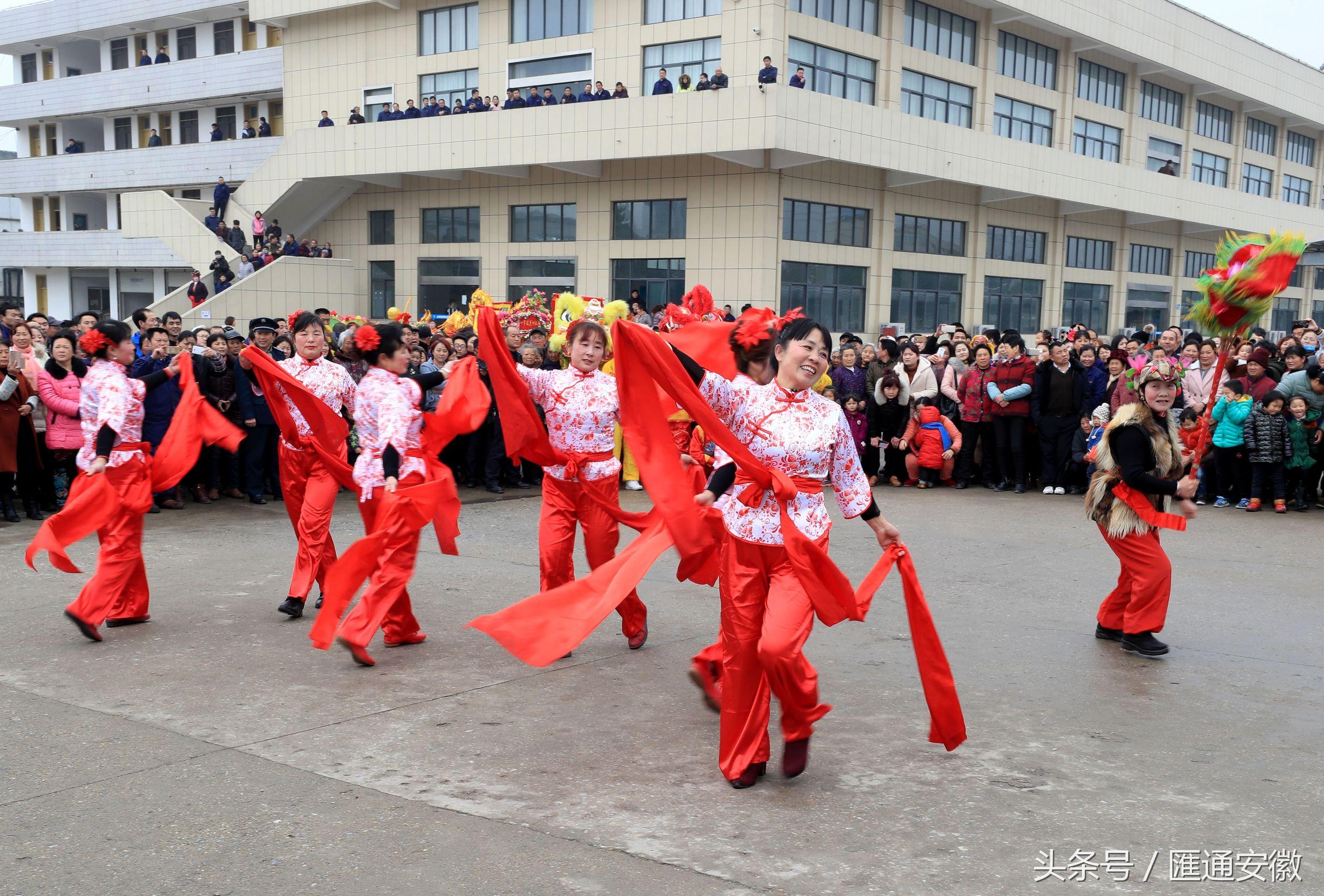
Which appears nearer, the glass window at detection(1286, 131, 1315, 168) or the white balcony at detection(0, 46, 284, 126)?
the white balcony at detection(0, 46, 284, 126)

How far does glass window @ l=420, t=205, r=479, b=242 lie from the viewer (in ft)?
96.5

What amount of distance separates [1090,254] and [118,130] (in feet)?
107

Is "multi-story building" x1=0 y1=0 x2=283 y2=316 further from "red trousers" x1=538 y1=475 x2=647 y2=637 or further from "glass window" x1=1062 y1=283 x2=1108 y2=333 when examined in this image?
"red trousers" x1=538 y1=475 x2=647 y2=637

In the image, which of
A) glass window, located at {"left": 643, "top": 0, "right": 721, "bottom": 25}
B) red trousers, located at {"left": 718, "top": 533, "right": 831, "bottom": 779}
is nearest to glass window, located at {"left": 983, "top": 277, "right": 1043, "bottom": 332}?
glass window, located at {"left": 643, "top": 0, "right": 721, "bottom": 25}

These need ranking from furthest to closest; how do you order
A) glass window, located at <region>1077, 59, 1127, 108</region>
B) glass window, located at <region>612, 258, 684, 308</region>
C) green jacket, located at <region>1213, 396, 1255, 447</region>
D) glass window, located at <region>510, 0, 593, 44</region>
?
glass window, located at <region>1077, 59, 1127, 108</region>, glass window, located at <region>510, 0, 593, 44</region>, glass window, located at <region>612, 258, 684, 308</region>, green jacket, located at <region>1213, 396, 1255, 447</region>

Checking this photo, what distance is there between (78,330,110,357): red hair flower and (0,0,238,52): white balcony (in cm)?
3112

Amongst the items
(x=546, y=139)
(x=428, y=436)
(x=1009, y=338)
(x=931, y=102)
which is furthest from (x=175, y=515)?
(x=931, y=102)

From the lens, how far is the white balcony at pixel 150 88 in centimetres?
3316

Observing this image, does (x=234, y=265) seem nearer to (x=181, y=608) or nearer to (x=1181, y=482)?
(x=181, y=608)

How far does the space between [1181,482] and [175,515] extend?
8768mm

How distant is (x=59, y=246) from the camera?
37188 millimetres

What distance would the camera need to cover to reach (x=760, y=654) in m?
4.25

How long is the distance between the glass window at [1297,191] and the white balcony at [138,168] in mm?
37029

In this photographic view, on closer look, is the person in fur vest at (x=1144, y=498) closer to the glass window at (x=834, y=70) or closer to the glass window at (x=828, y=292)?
the glass window at (x=828, y=292)
